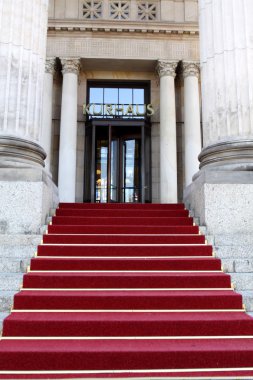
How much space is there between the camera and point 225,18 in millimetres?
7398

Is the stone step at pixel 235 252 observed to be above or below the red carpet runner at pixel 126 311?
above

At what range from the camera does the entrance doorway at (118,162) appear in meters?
17.1

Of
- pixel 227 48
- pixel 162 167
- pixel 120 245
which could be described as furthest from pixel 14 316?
pixel 162 167

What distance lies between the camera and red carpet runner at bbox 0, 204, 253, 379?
3.39 m

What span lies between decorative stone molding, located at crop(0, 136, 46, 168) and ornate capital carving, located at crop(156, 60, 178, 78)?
450 inches

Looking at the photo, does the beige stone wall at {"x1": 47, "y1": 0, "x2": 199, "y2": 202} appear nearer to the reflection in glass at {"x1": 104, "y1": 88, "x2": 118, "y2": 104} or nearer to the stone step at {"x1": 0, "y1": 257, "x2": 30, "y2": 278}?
the reflection in glass at {"x1": 104, "y1": 88, "x2": 118, "y2": 104}

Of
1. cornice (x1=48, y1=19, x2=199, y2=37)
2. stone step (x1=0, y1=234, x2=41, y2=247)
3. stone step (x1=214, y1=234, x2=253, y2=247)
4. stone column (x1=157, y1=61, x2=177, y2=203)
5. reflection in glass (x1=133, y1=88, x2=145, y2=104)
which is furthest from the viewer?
reflection in glass (x1=133, y1=88, x2=145, y2=104)

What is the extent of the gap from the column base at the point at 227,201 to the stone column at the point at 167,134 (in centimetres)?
932

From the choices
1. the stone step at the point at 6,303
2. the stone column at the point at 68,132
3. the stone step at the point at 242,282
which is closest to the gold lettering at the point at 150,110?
the stone column at the point at 68,132

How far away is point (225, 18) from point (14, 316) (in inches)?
262

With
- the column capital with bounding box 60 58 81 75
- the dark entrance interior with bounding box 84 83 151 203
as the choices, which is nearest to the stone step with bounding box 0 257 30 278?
the dark entrance interior with bounding box 84 83 151 203

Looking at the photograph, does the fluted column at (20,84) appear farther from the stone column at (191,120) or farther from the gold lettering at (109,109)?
the gold lettering at (109,109)

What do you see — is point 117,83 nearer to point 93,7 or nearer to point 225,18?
point 93,7

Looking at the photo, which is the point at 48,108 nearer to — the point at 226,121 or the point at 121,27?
the point at 121,27
